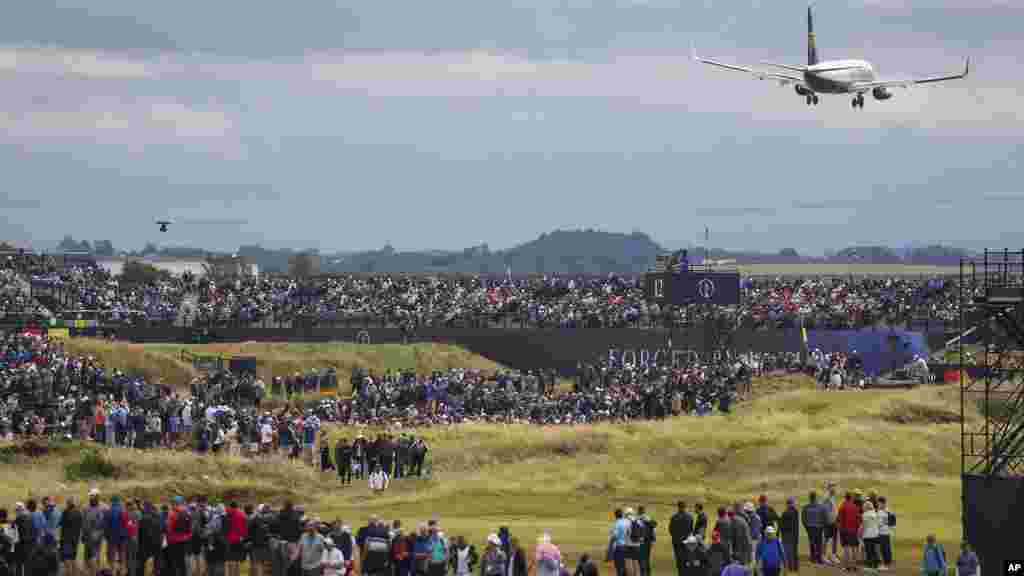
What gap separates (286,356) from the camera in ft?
214

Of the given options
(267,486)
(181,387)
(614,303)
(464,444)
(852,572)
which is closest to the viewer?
(852,572)

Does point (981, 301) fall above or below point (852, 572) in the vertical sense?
above

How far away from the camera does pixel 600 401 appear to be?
5256 cm

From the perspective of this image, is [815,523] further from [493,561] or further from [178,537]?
[178,537]

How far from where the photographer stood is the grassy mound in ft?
Result: 195

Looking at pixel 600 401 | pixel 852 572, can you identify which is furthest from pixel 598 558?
pixel 600 401

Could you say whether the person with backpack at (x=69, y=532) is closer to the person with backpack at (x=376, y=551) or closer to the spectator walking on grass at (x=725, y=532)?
the person with backpack at (x=376, y=551)

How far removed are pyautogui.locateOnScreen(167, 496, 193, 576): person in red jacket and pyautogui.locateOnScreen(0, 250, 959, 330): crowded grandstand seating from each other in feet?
141

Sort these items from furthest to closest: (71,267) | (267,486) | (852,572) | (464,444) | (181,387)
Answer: (71,267), (181,387), (464,444), (267,486), (852,572)

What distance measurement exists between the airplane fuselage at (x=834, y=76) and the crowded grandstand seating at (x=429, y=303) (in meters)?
9.72

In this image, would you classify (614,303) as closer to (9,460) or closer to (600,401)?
(600,401)

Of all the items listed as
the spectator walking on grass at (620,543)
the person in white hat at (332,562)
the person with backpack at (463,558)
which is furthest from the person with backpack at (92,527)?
the spectator walking on grass at (620,543)

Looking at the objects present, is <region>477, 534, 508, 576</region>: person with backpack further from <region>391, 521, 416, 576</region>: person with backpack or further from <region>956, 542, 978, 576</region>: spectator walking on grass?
<region>956, 542, 978, 576</region>: spectator walking on grass

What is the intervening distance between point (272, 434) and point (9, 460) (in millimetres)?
6627
